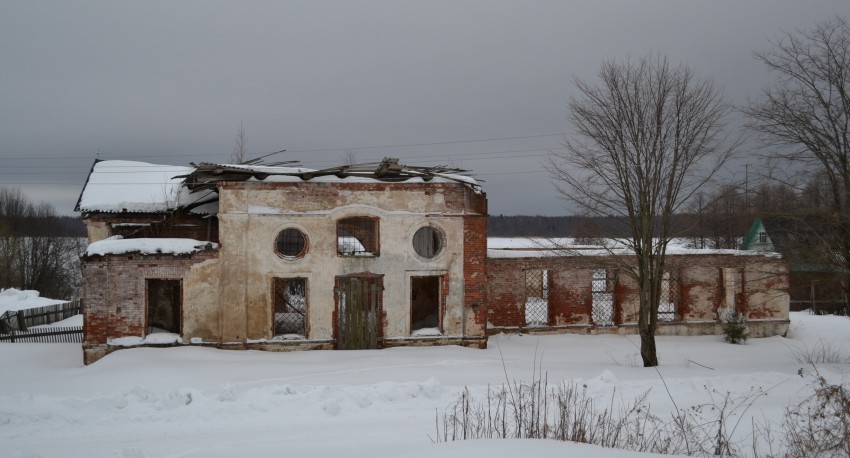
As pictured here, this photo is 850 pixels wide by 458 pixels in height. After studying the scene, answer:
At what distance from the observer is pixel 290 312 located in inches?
760

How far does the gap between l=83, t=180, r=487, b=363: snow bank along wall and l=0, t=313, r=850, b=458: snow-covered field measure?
854 millimetres

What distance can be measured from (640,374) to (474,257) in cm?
557

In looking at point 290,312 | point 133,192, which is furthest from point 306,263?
point 133,192

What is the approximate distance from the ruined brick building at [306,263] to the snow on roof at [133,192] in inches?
2.8

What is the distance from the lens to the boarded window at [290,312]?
1530 centimetres

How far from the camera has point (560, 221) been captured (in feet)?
298

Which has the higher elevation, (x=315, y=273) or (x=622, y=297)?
(x=315, y=273)

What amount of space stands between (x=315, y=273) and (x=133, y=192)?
7564 mm

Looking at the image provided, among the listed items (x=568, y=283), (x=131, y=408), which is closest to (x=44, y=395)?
(x=131, y=408)

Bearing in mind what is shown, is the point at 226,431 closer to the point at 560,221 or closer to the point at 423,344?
the point at 423,344

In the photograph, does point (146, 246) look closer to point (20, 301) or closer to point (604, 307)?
point (604, 307)

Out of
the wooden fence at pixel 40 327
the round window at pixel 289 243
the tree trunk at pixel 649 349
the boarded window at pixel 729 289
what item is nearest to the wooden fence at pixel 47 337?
the wooden fence at pixel 40 327

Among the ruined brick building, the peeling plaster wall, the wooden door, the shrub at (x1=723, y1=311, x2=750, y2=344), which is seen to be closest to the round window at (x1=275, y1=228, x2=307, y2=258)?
the ruined brick building

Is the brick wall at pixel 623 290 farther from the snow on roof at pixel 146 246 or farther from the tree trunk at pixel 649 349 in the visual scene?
the snow on roof at pixel 146 246
